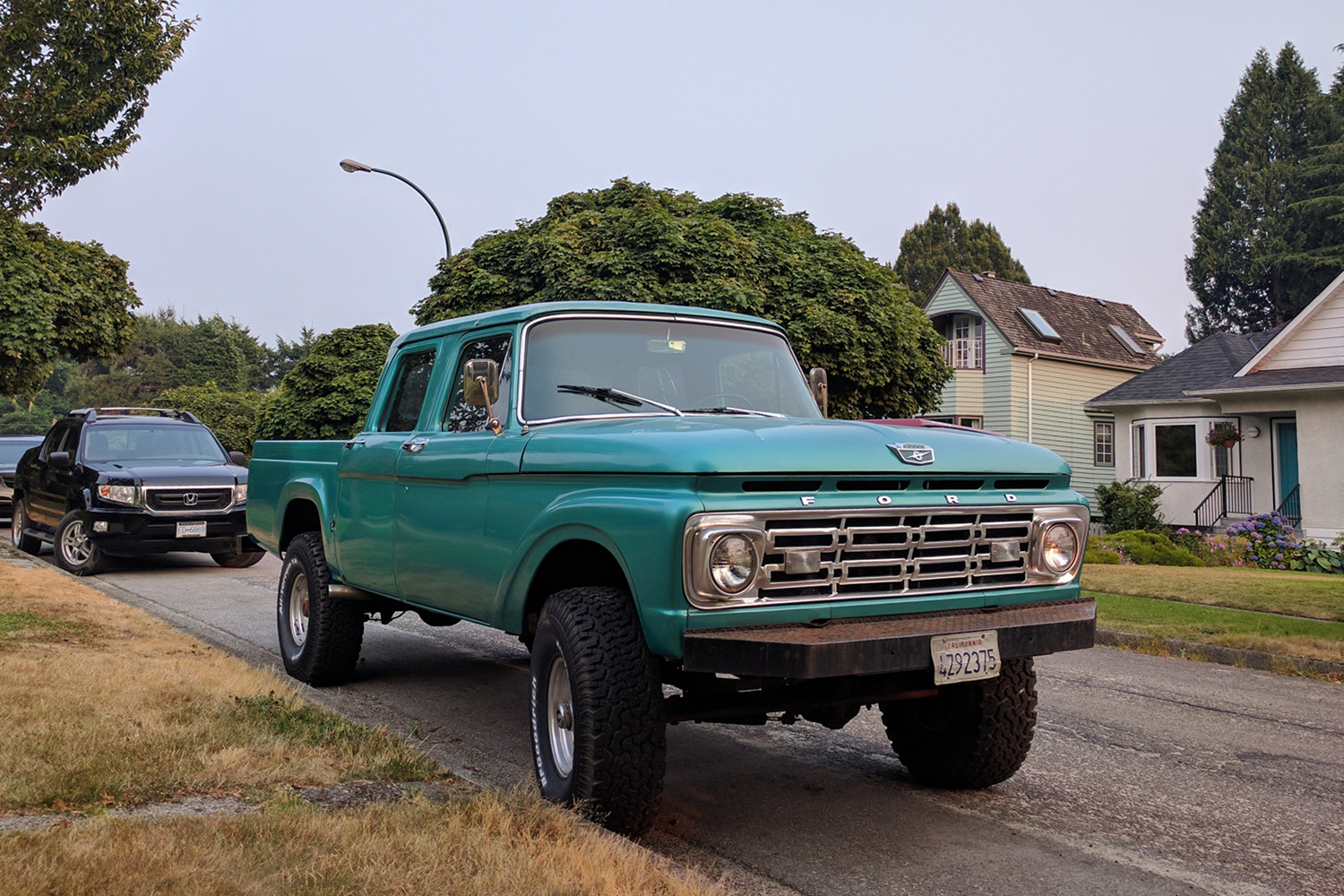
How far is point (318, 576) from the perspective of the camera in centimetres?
703

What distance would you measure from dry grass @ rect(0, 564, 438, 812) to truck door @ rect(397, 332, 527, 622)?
75cm

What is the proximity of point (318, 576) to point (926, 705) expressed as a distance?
3.78 m

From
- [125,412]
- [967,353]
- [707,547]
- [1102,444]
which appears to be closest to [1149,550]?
[125,412]

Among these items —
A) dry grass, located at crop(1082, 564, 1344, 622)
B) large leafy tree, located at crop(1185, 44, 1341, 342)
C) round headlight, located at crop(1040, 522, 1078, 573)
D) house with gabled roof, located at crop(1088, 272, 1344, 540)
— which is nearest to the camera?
round headlight, located at crop(1040, 522, 1078, 573)

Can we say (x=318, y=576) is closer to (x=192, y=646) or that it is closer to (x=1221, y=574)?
(x=192, y=646)

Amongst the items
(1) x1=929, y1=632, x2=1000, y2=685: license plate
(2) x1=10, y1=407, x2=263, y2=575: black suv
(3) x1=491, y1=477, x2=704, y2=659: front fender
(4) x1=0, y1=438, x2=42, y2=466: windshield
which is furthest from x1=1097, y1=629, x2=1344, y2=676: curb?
(4) x1=0, y1=438, x2=42, y2=466: windshield

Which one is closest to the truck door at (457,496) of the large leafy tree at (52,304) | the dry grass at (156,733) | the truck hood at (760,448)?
the truck hood at (760,448)

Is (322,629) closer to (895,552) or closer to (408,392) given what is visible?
(408,392)

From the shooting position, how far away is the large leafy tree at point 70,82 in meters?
12.2

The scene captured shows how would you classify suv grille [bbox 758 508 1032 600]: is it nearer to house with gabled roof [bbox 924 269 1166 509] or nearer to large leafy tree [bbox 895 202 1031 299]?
house with gabled roof [bbox 924 269 1166 509]

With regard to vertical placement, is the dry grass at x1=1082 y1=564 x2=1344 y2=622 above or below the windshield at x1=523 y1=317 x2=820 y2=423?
below

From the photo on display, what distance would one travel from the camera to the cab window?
5438mm

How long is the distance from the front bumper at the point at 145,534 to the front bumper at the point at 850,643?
34.9 feet

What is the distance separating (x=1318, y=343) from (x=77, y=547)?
2262 centimetres
